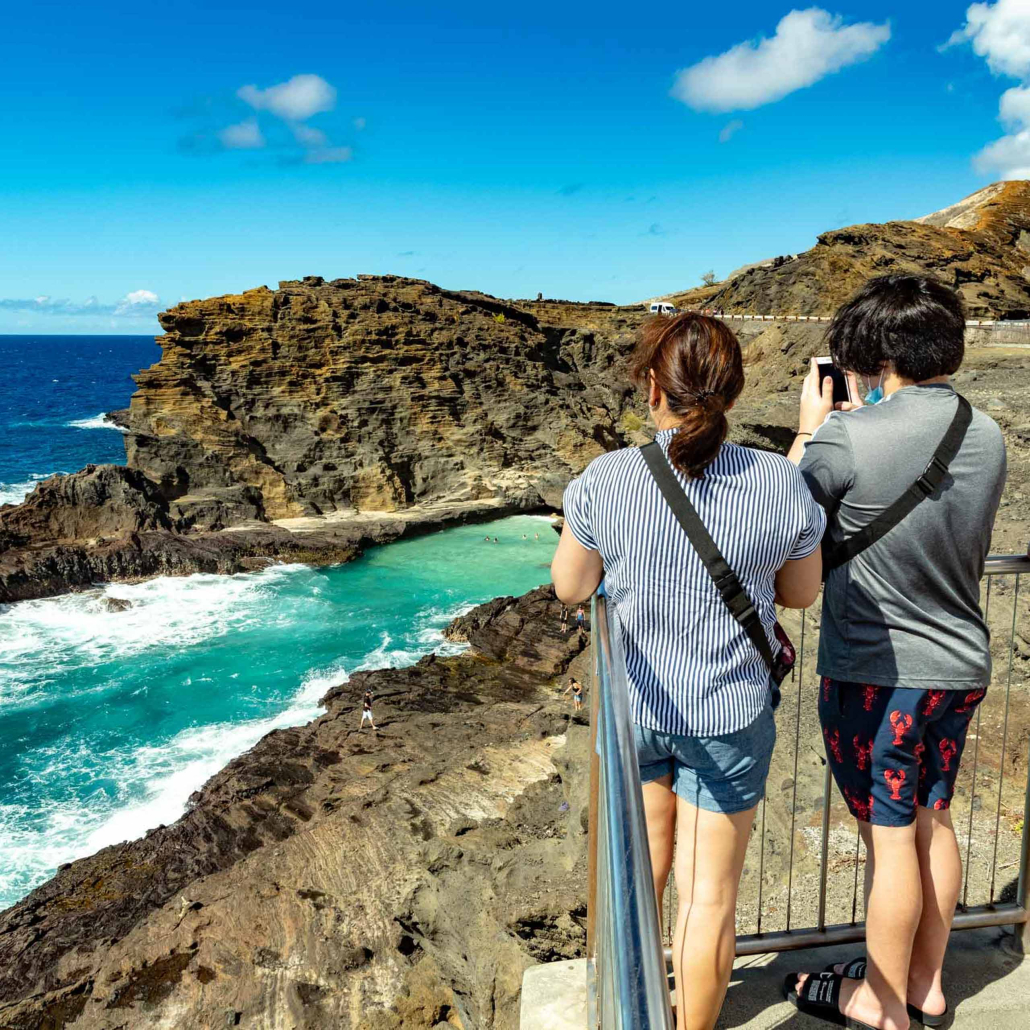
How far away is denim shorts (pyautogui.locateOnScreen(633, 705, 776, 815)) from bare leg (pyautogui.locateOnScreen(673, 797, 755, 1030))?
41 millimetres

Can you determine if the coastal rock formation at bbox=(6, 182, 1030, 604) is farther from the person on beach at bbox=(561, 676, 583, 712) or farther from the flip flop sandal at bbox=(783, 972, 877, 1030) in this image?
the flip flop sandal at bbox=(783, 972, 877, 1030)

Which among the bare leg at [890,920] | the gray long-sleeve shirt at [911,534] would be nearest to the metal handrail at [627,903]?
the gray long-sleeve shirt at [911,534]

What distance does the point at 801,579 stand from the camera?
1909 mm

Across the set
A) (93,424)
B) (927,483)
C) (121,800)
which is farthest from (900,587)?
(93,424)

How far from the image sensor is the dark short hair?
6.57 feet

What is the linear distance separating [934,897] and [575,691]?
12581 mm

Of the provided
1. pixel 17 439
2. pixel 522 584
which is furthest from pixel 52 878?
pixel 17 439

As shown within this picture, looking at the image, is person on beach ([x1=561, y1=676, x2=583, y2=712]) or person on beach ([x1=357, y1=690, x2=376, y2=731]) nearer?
person on beach ([x1=357, y1=690, x2=376, y2=731])

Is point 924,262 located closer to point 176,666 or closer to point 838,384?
point 176,666

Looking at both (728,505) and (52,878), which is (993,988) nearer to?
(728,505)

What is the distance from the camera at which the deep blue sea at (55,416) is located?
4709cm

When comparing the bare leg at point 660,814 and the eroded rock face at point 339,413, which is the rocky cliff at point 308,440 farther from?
the bare leg at point 660,814

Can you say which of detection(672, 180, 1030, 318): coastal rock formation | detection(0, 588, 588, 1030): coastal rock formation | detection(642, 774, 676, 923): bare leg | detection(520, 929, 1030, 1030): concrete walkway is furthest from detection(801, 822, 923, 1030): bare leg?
detection(672, 180, 1030, 318): coastal rock formation

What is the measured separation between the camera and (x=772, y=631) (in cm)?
193
